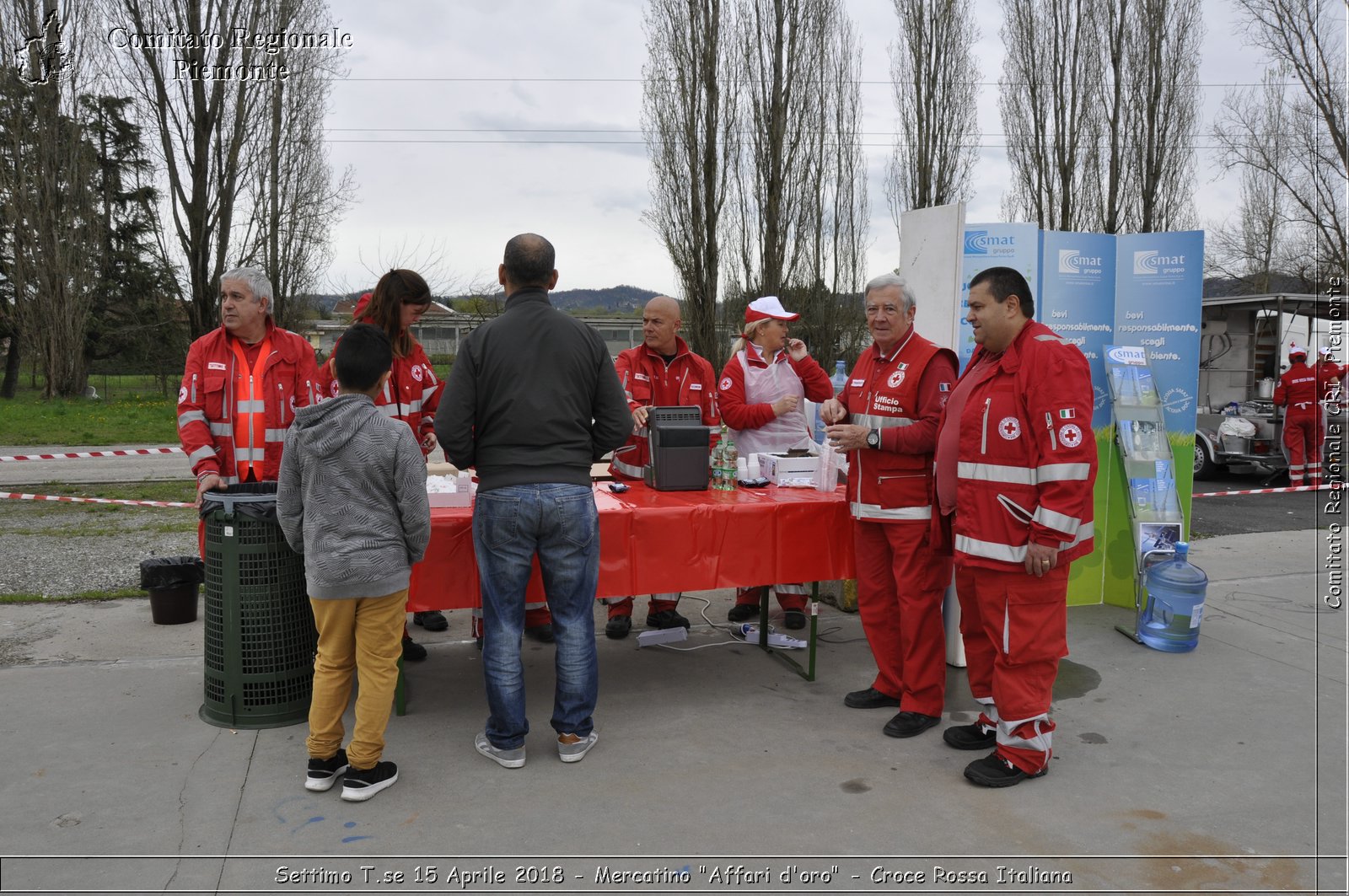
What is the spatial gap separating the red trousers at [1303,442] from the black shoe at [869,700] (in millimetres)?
10611

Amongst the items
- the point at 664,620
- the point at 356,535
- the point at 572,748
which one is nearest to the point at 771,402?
the point at 664,620

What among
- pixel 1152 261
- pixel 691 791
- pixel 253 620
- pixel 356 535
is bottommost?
pixel 691 791

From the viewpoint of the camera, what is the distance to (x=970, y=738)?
3.87 meters

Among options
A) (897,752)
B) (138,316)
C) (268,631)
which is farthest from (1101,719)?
(138,316)

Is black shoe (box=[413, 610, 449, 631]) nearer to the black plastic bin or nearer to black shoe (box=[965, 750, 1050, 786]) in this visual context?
the black plastic bin

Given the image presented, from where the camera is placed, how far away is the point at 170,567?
5445mm

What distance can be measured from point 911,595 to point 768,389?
201 centimetres

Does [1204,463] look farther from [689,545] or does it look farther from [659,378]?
[689,545]

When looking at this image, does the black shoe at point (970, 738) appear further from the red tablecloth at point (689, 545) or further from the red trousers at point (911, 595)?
the red tablecloth at point (689, 545)

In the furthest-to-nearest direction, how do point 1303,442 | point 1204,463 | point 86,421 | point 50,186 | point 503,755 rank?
point 50,186 → point 86,421 → point 1204,463 → point 1303,442 → point 503,755

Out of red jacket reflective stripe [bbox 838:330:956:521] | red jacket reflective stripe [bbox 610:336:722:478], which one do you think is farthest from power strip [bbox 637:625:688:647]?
red jacket reflective stripe [bbox 838:330:956:521]

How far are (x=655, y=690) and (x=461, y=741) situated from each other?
1.07 meters

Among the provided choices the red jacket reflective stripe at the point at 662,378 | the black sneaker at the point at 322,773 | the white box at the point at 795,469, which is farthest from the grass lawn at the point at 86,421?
the black sneaker at the point at 322,773

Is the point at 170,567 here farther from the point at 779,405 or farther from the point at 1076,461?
the point at 1076,461
